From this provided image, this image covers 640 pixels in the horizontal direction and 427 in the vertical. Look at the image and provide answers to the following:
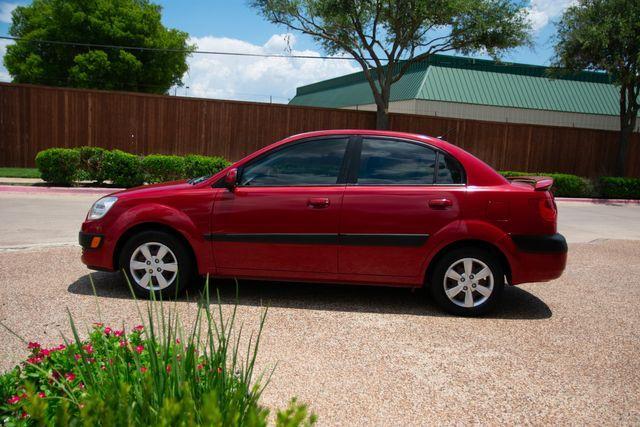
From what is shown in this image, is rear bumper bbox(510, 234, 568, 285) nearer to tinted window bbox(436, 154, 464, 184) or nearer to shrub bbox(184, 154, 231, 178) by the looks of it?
tinted window bbox(436, 154, 464, 184)

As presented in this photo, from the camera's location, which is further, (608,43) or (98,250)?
(608,43)

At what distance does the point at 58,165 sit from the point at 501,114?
93.5ft

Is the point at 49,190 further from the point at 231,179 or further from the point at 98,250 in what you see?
the point at 231,179

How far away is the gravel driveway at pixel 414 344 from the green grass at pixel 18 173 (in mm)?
11117

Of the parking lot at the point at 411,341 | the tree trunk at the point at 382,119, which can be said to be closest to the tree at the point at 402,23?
the tree trunk at the point at 382,119

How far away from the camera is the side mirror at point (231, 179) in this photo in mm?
5250

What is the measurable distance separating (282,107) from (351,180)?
15.9 metres

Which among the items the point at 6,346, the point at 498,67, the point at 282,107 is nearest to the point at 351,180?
the point at 6,346

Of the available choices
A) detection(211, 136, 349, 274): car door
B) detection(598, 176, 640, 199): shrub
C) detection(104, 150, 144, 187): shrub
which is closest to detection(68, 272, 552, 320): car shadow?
detection(211, 136, 349, 274): car door

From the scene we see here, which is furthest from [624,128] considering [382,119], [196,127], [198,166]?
[198,166]

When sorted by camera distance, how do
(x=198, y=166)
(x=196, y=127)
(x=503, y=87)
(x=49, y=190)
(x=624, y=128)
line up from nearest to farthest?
(x=49, y=190) → (x=198, y=166) → (x=196, y=127) → (x=624, y=128) → (x=503, y=87)

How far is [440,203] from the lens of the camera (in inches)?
201

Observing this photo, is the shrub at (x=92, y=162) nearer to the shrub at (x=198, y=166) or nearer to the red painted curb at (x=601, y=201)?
the shrub at (x=198, y=166)

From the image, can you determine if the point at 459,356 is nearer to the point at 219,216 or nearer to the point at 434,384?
the point at 434,384
